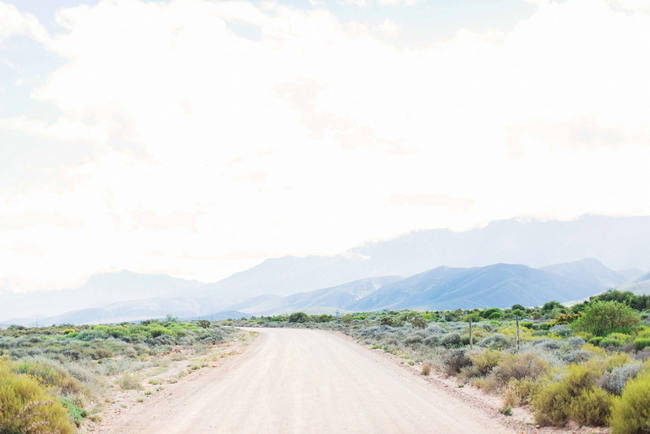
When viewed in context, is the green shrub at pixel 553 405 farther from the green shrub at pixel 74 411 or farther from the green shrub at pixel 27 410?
the green shrub at pixel 74 411

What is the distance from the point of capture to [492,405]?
12.9m

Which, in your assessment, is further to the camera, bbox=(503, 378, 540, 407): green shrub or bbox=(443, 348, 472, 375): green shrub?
bbox=(443, 348, 472, 375): green shrub

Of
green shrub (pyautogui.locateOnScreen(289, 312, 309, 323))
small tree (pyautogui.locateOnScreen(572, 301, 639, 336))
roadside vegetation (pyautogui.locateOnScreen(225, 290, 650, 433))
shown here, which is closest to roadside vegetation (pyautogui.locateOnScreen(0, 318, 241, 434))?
roadside vegetation (pyautogui.locateOnScreen(225, 290, 650, 433))

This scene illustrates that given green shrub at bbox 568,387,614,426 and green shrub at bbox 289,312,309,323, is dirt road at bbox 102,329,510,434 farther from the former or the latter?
green shrub at bbox 289,312,309,323

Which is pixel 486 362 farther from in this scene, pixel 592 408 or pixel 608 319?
pixel 608 319

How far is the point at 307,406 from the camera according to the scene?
1265 cm

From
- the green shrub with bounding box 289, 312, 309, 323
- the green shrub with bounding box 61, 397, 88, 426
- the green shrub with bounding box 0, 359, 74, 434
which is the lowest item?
the green shrub with bounding box 289, 312, 309, 323

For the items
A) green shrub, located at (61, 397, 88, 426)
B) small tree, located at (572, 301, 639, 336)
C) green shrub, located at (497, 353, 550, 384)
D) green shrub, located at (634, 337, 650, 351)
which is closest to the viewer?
green shrub, located at (61, 397, 88, 426)

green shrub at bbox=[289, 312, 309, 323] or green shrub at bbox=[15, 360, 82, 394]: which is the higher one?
green shrub at bbox=[15, 360, 82, 394]

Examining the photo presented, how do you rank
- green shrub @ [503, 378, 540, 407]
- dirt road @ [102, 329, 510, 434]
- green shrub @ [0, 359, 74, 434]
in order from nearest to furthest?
1. green shrub @ [0, 359, 74, 434]
2. dirt road @ [102, 329, 510, 434]
3. green shrub @ [503, 378, 540, 407]

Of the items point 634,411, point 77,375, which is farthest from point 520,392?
Answer: point 77,375

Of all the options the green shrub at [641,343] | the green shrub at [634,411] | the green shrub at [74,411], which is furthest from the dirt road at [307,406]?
the green shrub at [641,343]

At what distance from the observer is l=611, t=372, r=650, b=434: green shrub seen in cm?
803

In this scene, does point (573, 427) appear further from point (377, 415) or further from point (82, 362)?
point (82, 362)
